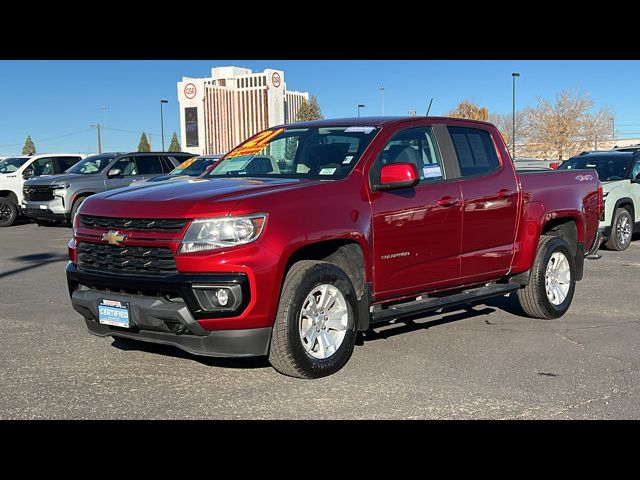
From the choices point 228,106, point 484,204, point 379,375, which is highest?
point 228,106

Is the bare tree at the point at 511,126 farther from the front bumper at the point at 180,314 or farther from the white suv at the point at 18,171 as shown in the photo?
the front bumper at the point at 180,314

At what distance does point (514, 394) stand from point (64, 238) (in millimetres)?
13067

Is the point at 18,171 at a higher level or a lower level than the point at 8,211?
higher

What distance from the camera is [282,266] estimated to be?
500cm

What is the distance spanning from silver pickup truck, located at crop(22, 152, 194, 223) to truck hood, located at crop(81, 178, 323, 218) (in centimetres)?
1181

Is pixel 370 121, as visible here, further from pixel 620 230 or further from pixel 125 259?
pixel 620 230

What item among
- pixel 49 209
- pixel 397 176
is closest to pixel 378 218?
pixel 397 176

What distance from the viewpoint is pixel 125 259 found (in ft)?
16.8

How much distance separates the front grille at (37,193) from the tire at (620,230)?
40.7 ft

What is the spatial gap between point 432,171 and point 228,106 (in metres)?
113

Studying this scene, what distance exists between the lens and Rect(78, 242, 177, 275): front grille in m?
4.94
